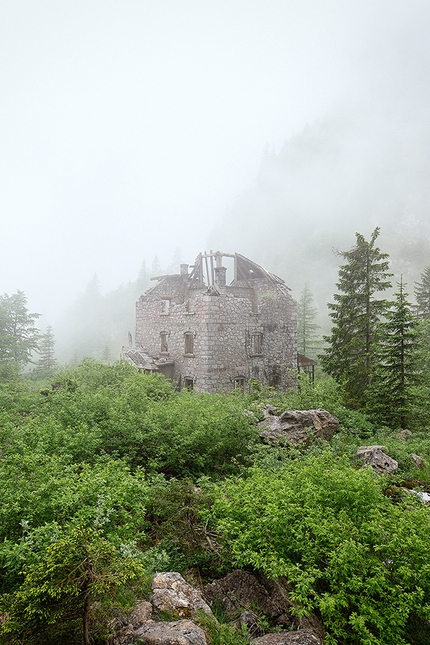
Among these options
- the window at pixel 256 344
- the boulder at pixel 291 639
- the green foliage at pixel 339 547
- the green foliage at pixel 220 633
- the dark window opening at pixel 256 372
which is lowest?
the boulder at pixel 291 639

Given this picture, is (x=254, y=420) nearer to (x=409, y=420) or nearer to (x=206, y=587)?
(x=206, y=587)

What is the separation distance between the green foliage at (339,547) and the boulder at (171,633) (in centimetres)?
85

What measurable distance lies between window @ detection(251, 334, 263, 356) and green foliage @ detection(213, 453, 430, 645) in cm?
1379

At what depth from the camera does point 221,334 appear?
1744 centimetres

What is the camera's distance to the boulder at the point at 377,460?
739 cm

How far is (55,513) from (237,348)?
1458 cm

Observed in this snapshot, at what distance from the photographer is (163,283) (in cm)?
2241

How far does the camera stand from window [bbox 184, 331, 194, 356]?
1825cm

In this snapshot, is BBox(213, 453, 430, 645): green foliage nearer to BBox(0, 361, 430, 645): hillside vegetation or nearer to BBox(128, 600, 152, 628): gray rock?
BBox(0, 361, 430, 645): hillside vegetation

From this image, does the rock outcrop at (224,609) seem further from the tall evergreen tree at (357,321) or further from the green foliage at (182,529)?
the tall evergreen tree at (357,321)

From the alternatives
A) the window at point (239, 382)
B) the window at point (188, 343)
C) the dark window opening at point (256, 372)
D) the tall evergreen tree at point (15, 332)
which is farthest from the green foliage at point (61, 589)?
the tall evergreen tree at point (15, 332)

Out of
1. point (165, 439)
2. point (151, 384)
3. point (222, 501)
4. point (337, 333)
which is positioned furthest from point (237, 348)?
point (222, 501)

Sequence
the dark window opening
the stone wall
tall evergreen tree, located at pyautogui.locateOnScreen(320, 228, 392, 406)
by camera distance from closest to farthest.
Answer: tall evergreen tree, located at pyautogui.locateOnScreen(320, 228, 392, 406) < the stone wall < the dark window opening

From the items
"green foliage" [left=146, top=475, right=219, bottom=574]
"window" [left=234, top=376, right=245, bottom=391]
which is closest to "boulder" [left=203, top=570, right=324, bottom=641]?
"green foliage" [left=146, top=475, right=219, bottom=574]
